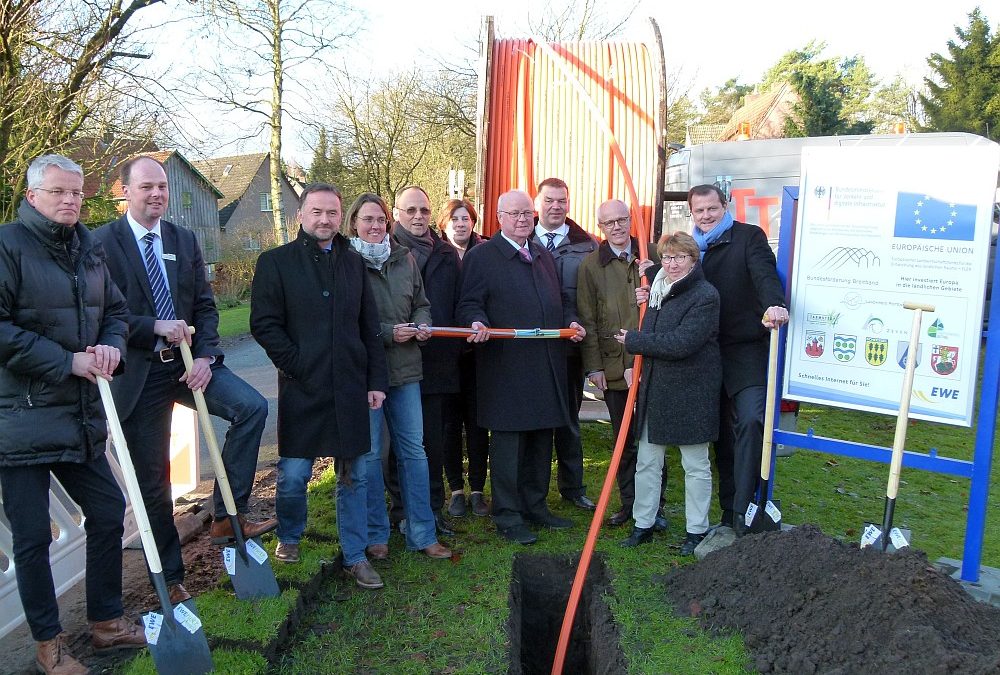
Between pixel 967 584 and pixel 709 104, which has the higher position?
Result: pixel 709 104

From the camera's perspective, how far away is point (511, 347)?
4988 mm

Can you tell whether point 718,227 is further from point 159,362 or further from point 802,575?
point 159,362

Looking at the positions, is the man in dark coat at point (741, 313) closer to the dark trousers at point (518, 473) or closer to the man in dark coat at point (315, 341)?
the dark trousers at point (518, 473)

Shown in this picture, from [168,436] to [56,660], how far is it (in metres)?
1.15

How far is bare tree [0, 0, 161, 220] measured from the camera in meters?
10.1

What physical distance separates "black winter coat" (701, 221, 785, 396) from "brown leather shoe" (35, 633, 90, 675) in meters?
3.81

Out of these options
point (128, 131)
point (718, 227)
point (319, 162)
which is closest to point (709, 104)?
point (319, 162)

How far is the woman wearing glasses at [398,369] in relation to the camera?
181 inches

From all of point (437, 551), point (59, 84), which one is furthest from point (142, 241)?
point (59, 84)

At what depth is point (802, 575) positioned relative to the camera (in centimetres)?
375

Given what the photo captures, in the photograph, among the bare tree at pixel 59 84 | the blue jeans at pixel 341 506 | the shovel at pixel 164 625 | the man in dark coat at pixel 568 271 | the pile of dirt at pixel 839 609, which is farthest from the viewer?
the bare tree at pixel 59 84

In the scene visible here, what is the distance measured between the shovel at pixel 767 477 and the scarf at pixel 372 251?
2.35 metres

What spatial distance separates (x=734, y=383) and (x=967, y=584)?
167 centimetres

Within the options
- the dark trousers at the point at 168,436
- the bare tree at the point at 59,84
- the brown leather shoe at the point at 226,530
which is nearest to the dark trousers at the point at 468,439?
the brown leather shoe at the point at 226,530
